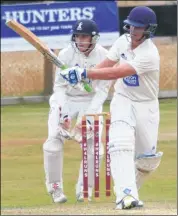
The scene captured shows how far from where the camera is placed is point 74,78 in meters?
9.00

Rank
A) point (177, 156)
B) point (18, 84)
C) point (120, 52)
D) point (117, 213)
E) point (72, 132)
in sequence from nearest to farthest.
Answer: point (117, 213) → point (120, 52) → point (72, 132) → point (177, 156) → point (18, 84)

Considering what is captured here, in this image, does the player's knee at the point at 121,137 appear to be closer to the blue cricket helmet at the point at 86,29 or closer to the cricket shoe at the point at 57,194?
the blue cricket helmet at the point at 86,29

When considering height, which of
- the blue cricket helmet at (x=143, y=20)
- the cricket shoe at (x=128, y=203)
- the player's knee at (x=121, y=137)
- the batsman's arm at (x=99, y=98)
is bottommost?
the cricket shoe at (x=128, y=203)

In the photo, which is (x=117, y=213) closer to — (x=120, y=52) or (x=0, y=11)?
(x=120, y=52)

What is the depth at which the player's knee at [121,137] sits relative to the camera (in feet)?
29.9

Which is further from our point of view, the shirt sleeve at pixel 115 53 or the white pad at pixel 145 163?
the white pad at pixel 145 163

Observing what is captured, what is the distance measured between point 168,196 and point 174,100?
1041 cm

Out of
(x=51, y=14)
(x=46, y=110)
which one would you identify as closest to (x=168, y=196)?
(x=46, y=110)

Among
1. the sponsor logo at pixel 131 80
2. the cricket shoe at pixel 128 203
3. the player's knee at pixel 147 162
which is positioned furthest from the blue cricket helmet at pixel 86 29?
the cricket shoe at pixel 128 203

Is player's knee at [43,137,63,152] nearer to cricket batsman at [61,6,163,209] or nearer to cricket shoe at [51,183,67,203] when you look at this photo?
cricket shoe at [51,183,67,203]

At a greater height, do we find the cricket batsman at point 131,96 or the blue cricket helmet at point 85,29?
the blue cricket helmet at point 85,29

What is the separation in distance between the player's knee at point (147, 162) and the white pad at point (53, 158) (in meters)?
1.28

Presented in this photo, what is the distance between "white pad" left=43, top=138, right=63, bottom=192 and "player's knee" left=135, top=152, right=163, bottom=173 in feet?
4.21

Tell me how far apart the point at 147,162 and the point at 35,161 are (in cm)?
603
